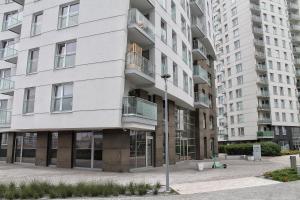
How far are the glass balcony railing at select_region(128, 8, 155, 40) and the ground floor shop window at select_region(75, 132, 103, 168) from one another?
7481 mm

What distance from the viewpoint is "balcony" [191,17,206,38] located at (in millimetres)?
31781

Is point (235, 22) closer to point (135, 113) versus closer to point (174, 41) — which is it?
point (174, 41)

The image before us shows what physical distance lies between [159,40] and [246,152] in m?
27.3

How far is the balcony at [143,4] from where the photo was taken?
788 inches

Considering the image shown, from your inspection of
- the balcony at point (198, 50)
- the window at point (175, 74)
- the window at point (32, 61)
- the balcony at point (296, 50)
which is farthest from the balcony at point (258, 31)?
the window at point (32, 61)

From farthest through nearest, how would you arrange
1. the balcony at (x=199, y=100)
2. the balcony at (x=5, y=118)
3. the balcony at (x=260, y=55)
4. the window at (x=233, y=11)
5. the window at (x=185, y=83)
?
the window at (x=233, y=11) < the balcony at (x=260, y=55) < the balcony at (x=199, y=100) < the window at (x=185, y=83) < the balcony at (x=5, y=118)

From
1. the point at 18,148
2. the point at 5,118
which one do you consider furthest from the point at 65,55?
the point at 18,148

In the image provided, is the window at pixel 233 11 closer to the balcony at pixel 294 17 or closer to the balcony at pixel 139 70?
the balcony at pixel 294 17

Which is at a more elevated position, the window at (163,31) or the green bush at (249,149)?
the window at (163,31)

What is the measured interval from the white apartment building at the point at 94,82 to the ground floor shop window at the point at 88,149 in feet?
0.21

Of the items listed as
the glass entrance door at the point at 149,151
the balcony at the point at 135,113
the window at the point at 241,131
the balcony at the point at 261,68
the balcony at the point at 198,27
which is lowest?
the glass entrance door at the point at 149,151

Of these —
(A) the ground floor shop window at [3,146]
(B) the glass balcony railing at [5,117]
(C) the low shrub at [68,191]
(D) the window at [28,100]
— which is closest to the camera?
(C) the low shrub at [68,191]

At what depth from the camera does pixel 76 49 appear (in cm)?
1895

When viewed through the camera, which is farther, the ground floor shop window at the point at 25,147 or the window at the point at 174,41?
the window at the point at 174,41
